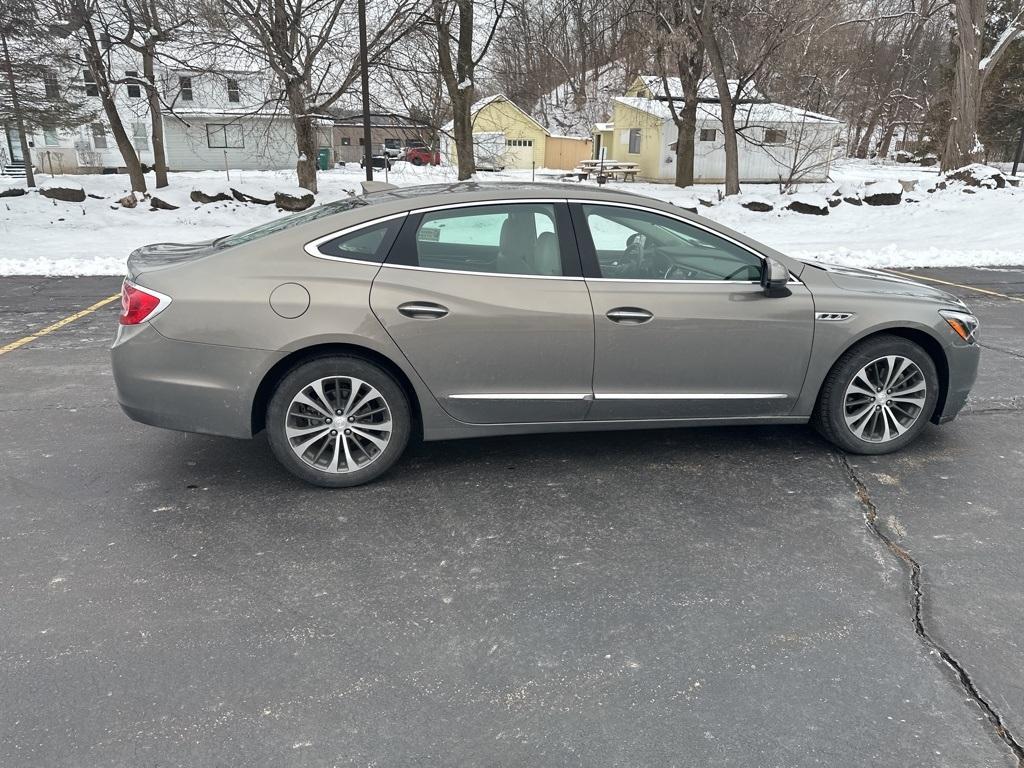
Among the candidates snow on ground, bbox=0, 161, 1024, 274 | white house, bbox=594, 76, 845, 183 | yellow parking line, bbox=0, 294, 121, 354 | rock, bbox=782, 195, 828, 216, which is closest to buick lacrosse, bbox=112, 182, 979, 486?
yellow parking line, bbox=0, 294, 121, 354

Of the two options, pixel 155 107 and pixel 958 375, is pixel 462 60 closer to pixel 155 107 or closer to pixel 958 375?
pixel 155 107

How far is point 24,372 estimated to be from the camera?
6.00 meters

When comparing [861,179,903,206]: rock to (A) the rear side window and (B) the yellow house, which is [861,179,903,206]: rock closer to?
(A) the rear side window

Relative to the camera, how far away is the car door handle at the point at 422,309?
3.71m

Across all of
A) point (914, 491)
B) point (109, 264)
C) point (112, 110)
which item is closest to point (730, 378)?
point (914, 491)

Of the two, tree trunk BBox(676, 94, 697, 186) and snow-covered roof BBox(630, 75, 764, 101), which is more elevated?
snow-covered roof BBox(630, 75, 764, 101)

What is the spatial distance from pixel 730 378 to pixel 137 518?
3.13m

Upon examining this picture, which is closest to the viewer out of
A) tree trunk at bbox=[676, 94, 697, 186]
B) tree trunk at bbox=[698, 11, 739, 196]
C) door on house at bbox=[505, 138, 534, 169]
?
tree trunk at bbox=[698, 11, 739, 196]

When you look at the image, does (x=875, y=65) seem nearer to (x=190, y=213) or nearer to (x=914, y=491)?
(x=190, y=213)

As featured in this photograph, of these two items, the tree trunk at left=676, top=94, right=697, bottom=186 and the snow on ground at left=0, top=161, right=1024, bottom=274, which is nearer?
the snow on ground at left=0, top=161, right=1024, bottom=274

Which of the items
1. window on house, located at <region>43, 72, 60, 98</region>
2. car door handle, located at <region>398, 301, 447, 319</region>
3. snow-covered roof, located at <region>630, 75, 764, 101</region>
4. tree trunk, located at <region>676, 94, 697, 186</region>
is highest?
snow-covered roof, located at <region>630, 75, 764, 101</region>

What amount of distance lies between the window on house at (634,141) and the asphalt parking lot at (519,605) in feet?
110

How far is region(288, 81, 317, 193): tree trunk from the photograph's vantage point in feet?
64.9

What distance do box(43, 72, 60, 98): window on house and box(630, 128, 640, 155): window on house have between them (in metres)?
24.0
